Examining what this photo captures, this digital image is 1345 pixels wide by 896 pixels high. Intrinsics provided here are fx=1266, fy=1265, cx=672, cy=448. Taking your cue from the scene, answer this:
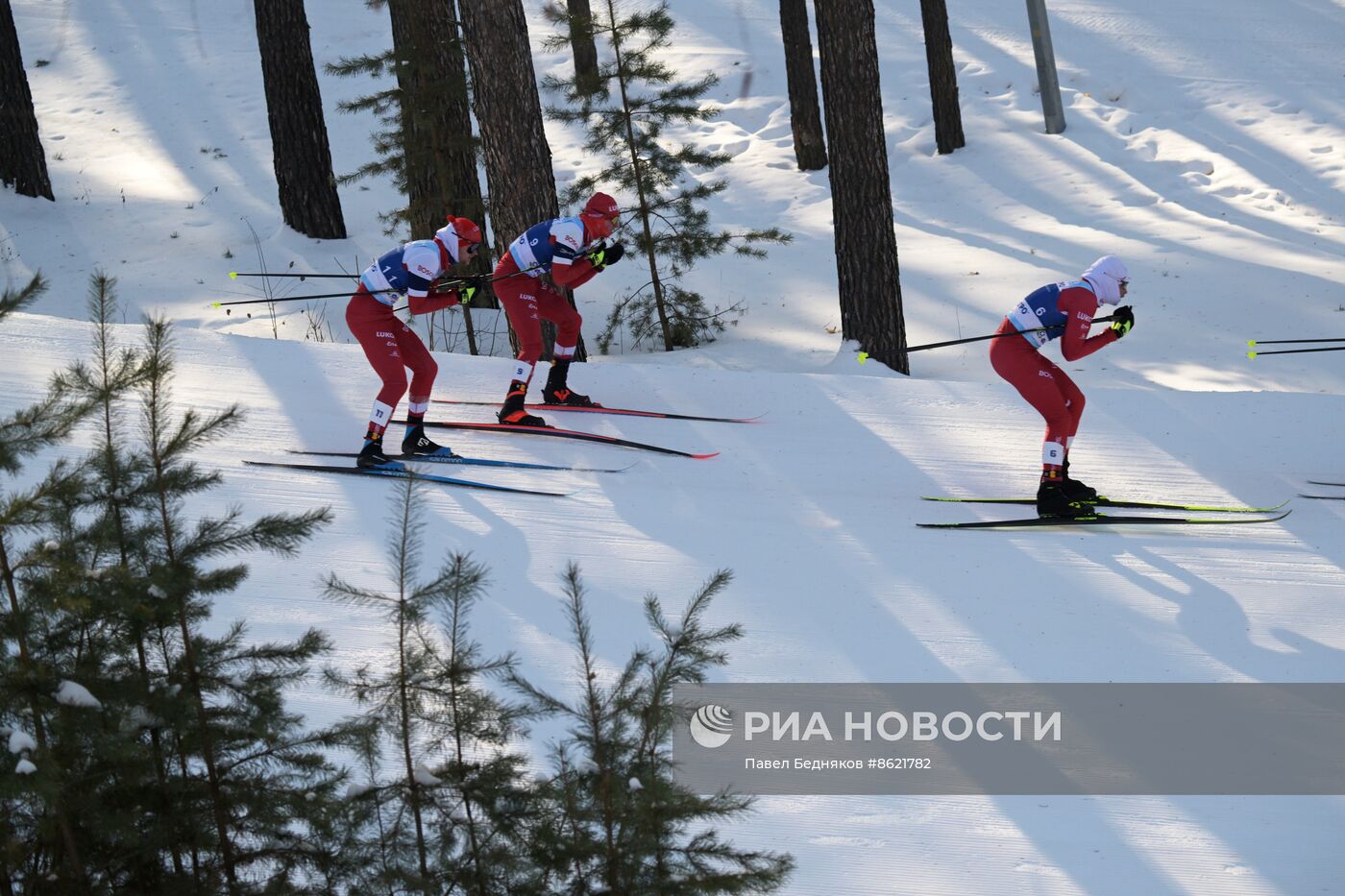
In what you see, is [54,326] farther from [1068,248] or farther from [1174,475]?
[1068,248]

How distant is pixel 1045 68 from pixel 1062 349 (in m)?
13.3

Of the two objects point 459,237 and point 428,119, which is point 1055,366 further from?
point 428,119

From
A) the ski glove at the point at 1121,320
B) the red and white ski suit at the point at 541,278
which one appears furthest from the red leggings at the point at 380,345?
the ski glove at the point at 1121,320

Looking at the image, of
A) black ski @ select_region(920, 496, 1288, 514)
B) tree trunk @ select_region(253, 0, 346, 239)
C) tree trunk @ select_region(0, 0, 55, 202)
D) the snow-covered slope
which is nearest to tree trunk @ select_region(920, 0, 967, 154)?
the snow-covered slope

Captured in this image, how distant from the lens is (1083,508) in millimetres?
8102

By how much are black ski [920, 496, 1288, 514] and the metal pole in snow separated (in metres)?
12.9

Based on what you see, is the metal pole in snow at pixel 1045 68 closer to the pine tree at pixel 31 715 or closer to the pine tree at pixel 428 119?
the pine tree at pixel 428 119

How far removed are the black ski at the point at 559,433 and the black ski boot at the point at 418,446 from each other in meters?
0.39

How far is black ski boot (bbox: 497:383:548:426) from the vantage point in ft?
31.2

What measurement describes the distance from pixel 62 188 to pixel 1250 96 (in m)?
18.7

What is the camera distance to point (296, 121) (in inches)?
606

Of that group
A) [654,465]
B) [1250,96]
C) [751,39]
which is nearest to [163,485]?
[654,465]

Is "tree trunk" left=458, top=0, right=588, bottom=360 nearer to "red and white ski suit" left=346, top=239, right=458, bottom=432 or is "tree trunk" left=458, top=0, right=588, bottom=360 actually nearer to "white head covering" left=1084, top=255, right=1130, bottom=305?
"red and white ski suit" left=346, top=239, right=458, bottom=432

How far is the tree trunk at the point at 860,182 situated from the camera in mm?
10883
